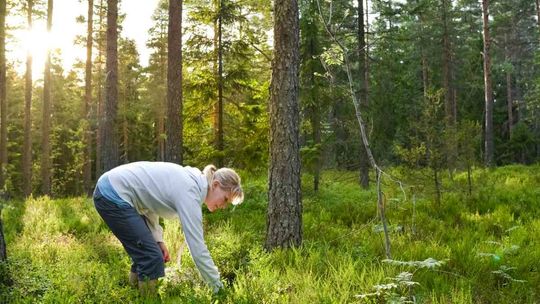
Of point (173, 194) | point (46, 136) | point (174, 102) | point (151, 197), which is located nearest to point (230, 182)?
point (173, 194)

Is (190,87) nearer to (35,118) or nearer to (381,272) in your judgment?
(381,272)

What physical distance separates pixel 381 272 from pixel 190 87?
9.32 meters

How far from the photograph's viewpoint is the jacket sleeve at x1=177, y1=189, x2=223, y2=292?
12.4 ft

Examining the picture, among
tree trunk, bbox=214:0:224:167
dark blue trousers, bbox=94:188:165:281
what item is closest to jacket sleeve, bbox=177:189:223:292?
dark blue trousers, bbox=94:188:165:281

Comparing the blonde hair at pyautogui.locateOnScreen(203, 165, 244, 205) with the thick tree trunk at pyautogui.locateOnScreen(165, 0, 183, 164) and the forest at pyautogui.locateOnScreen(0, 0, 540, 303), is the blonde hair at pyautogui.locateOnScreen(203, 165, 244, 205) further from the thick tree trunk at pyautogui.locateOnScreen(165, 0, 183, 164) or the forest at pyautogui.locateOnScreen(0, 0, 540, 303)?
the thick tree trunk at pyautogui.locateOnScreen(165, 0, 183, 164)

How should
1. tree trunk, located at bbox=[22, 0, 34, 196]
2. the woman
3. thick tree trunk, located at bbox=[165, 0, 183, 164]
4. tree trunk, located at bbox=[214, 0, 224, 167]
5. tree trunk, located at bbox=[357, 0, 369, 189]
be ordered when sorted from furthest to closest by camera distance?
tree trunk, located at bbox=[22, 0, 34, 196], tree trunk, located at bbox=[357, 0, 369, 189], tree trunk, located at bbox=[214, 0, 224, 167], thick tree trunk, located at bbox=[165, 0, 183, 164], the woman

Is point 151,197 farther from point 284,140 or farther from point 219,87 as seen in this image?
point 219,87

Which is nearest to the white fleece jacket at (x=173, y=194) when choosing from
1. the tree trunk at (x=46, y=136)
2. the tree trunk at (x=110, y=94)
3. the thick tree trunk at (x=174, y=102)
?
the thick tree trunk at (x=174, y=102)

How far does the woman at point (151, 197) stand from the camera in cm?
396

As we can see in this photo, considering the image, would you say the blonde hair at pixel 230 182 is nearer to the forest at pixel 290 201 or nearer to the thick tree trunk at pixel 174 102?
the forest at pixel 290 201

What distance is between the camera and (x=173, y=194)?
12.9 ft

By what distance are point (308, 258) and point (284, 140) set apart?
1.56 meters

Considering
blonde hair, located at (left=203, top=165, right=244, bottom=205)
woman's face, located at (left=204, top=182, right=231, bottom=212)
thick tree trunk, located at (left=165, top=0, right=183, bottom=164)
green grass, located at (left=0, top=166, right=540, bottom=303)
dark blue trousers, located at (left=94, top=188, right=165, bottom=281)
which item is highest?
thick tree trunk, located at (left=165, top=0, right=183, bottom=164)

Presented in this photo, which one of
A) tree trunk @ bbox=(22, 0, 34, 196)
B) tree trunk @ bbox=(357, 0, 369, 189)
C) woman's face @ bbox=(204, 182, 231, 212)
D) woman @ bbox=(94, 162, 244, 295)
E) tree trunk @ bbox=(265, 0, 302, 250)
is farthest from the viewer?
tree trunk @ bbox=(22, 0, 34, 196)
